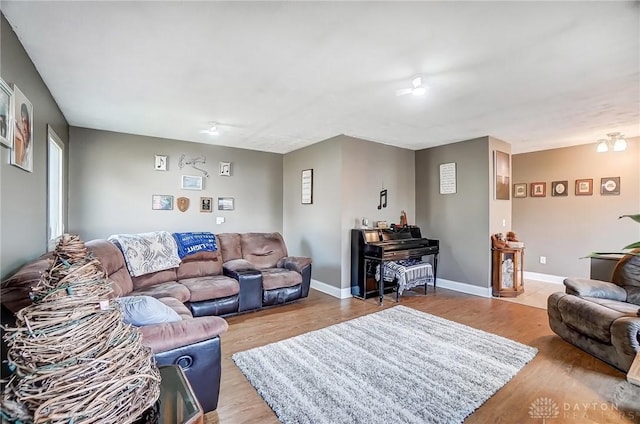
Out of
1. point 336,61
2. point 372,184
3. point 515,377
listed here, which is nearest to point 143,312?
point 336,61

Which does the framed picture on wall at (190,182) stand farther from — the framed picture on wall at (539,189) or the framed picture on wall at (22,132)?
the framed picture on wall at (539,189)

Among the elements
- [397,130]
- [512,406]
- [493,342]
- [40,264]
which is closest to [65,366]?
[40,264]

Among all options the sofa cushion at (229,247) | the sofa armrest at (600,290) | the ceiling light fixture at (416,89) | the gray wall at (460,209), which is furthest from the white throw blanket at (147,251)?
the sofa armrest at (600,290)

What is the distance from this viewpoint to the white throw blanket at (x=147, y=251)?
3.37 metres

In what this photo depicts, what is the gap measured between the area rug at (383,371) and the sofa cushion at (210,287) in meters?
0.98

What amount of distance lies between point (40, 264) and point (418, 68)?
293cm

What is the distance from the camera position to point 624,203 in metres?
4.70

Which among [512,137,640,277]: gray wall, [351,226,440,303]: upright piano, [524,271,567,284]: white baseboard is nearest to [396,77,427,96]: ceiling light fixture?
[351,226,440,303]: upright piano

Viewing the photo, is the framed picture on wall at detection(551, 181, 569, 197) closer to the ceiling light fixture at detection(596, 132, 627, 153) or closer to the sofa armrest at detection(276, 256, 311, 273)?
the ceiling light fixture at detection(596, 132, 627, 153)

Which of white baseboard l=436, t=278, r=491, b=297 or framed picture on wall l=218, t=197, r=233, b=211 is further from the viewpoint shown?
framed picture on wall l=218, t=197, r=233, b=211

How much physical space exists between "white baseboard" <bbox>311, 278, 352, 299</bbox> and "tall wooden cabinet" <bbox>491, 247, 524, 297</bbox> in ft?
7.43

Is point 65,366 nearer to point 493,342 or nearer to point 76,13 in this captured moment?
point 76,13

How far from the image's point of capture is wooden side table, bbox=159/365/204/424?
0.93 m

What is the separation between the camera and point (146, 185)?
4609mm
